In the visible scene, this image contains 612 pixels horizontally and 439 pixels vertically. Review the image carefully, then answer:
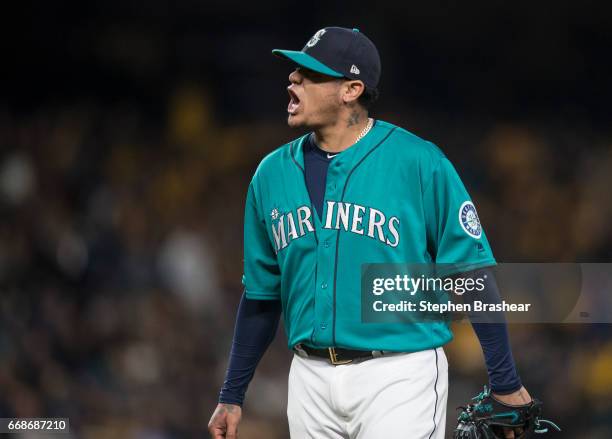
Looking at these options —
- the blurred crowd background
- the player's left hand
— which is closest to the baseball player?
the player's left hand

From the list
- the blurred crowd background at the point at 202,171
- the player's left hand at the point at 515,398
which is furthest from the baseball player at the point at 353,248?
the blurred crowd background at the point at 202,171

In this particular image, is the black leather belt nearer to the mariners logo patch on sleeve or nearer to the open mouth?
the mariners logo patch on sleeve

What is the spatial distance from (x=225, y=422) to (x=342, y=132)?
0.82 metres

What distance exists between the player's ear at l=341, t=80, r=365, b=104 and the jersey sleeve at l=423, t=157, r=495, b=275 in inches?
11.5

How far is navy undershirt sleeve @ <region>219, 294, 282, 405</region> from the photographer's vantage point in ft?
8.62

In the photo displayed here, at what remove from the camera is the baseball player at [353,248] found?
7.75 feet

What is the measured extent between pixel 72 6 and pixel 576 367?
374 cm

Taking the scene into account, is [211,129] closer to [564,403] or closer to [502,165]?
[502,165]

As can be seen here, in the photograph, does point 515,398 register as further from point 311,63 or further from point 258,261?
point 311,63

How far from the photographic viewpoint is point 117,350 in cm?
519

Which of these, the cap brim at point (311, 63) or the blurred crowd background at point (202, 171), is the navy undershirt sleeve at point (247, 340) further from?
the blurred crowd background at point (202, 171)

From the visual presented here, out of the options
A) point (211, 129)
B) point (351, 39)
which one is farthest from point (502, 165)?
point (351, 39)

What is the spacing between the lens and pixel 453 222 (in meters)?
2.38

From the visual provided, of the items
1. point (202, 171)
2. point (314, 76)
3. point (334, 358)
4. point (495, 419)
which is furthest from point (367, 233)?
point (202, 171)
